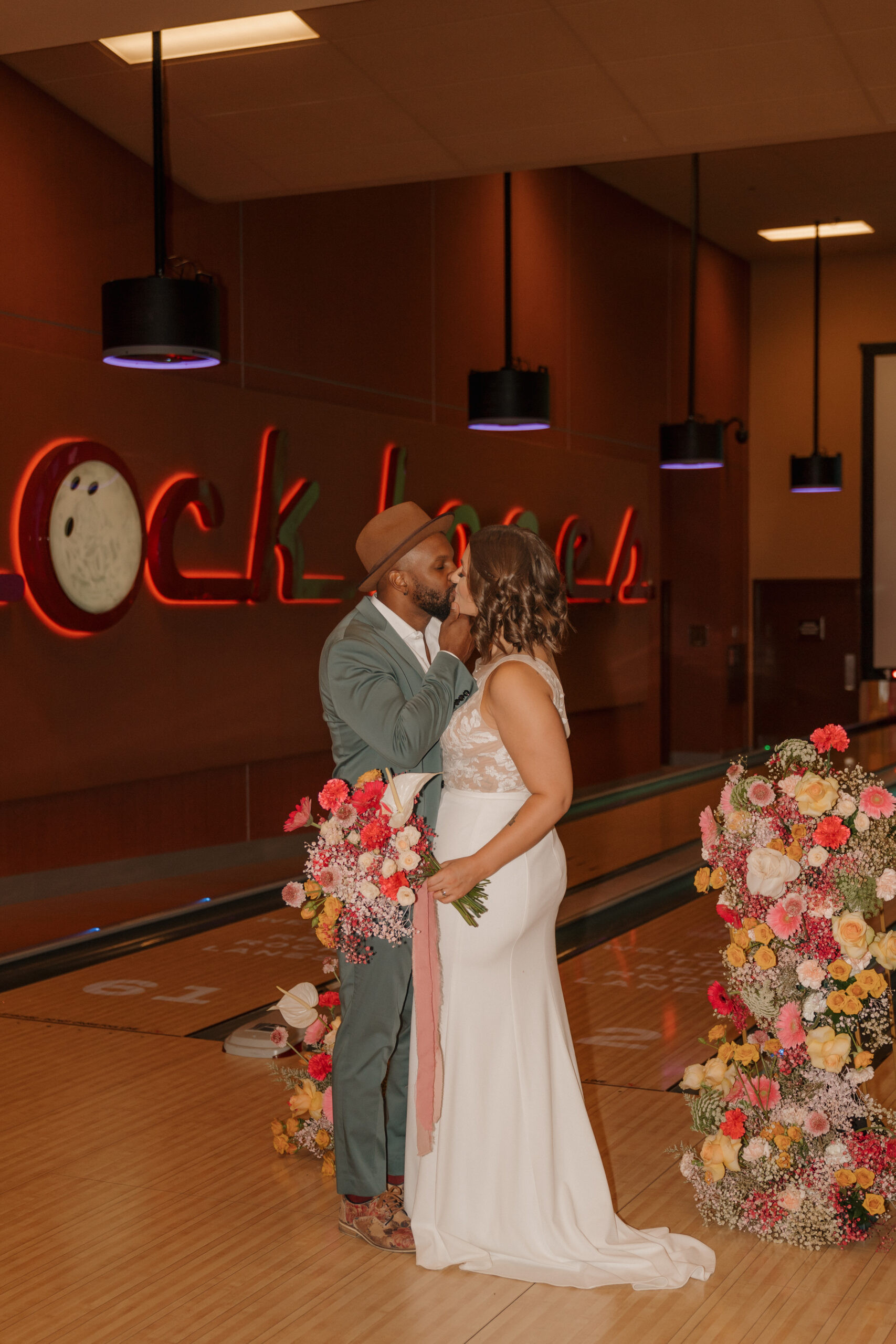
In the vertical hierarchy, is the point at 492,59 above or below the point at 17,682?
above

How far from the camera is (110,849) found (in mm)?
7355

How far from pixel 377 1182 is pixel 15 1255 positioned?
30.1 inches

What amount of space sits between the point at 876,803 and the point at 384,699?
104cm

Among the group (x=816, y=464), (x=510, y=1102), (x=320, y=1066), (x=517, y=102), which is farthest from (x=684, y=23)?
(x=816, y=464)

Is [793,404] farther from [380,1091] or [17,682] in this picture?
[380,1091]

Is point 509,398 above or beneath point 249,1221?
above

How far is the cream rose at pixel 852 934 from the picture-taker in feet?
9.60

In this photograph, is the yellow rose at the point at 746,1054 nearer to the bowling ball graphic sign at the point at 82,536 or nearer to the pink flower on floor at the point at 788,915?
the pink flower on floor at the point at 788,915

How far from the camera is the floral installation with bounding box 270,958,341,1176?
136 inches

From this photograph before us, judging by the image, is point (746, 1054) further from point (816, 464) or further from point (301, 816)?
point (816, 464)

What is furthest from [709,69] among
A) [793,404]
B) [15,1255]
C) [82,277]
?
[793,404]

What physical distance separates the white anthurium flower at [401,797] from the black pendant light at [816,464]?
32.0 ft

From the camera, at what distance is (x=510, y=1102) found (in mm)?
2764

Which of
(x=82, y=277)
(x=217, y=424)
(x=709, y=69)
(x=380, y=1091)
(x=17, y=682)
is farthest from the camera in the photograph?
(x=217, y=424)
